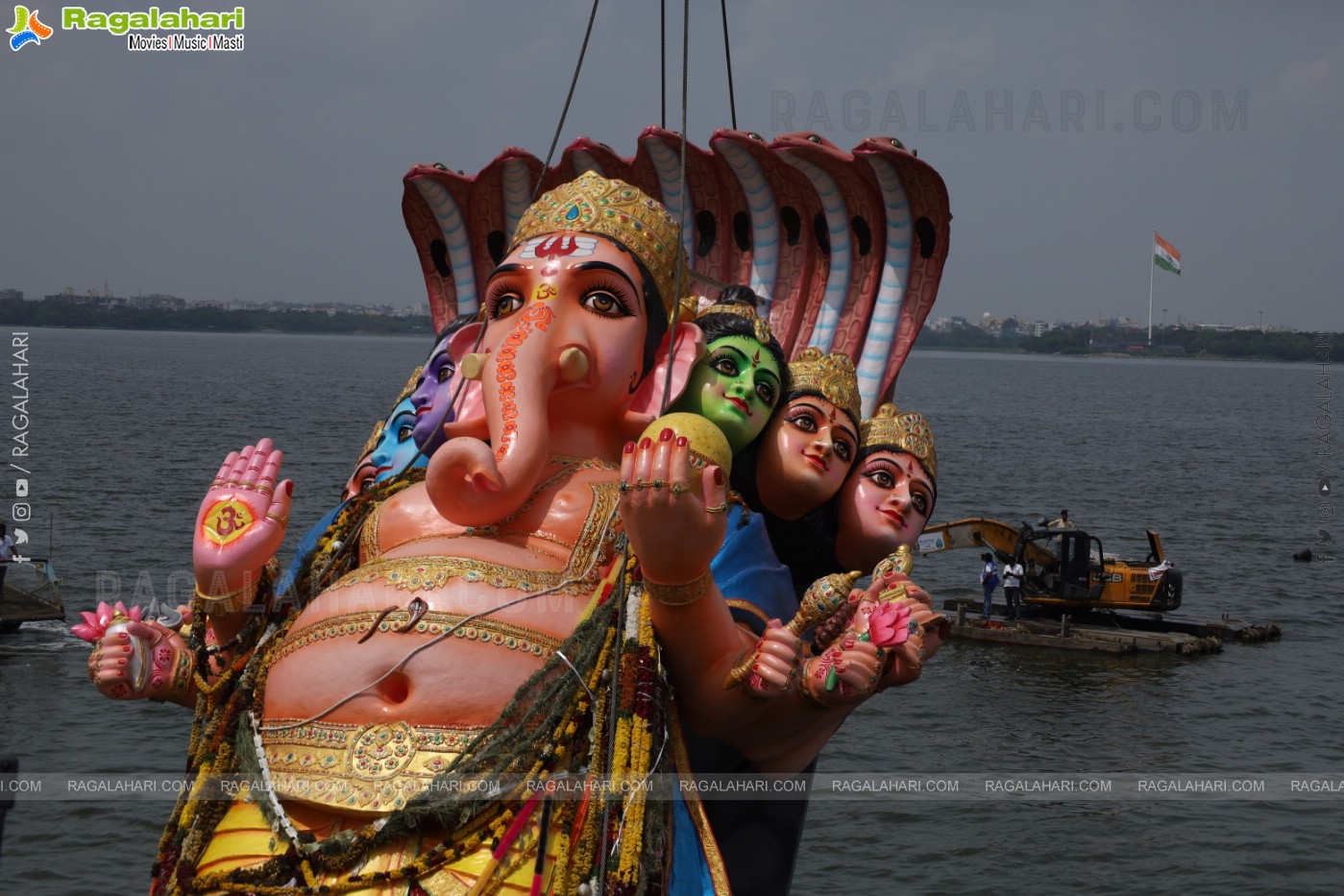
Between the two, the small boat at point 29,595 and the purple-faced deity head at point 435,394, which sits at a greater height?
the purple-faced deity head at point 435,394

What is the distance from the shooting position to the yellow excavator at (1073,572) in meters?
26.8

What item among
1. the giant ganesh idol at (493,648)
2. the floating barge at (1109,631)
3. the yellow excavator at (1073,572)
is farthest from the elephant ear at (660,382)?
the yellow excavator at (1073,572)

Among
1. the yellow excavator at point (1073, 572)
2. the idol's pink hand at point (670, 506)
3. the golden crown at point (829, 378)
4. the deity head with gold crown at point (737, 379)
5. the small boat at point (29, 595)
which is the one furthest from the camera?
the yellow excavator at point (1073, 572)

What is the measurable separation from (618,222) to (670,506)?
1.77 metres

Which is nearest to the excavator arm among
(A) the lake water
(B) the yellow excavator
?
(B) the yellow excavator

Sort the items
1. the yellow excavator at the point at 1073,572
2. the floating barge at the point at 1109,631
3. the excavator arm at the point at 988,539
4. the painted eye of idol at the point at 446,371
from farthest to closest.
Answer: the excavator arm at the point at 988,539 < the yellow excavator at the point at 1073,572 < the floating barge at the point at 1109,631 < the painted eye of idol at the point at 446,371

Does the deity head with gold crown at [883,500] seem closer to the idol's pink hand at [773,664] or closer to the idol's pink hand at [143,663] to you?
the idol's pink hand at [773,664]

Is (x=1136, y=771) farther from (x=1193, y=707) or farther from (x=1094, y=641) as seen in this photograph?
(x=1094, y=641)

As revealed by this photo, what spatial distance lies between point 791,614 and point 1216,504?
4535 cm

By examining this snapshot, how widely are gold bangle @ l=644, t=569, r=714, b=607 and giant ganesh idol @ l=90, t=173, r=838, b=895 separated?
11 mm

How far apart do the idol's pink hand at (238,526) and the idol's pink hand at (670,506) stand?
1.42 m

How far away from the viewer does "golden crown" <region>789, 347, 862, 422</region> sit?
265 inches

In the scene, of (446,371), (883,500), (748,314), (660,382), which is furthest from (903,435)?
(446,371)

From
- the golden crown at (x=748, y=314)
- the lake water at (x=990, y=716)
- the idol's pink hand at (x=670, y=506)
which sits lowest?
the lake water at (x=990, y=716)
